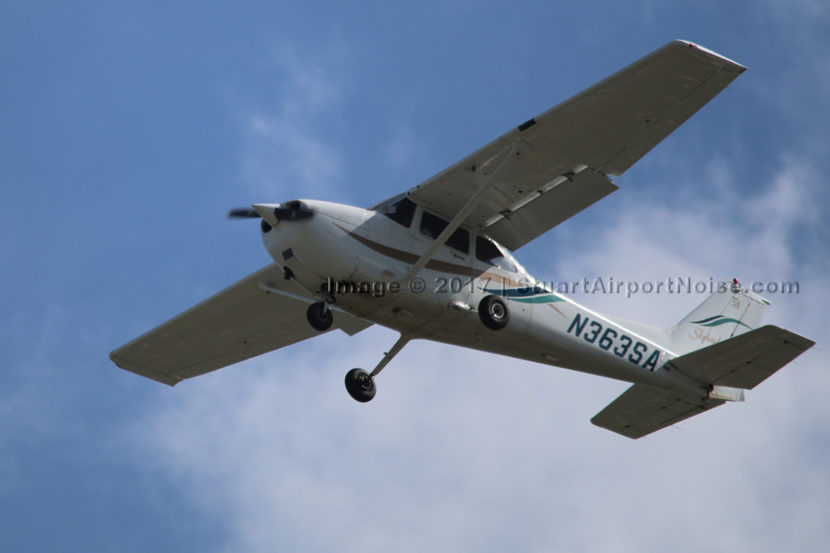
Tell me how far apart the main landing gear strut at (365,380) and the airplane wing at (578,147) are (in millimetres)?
2153

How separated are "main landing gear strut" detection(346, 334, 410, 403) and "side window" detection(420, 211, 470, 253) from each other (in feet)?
5.37

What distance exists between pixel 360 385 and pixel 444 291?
2021 millimetres

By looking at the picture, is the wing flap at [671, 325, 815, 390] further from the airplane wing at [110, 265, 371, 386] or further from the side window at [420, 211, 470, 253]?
the airplane wing at [110, 265, 371, 386]

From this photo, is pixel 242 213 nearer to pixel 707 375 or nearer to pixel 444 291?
pixel 444 291

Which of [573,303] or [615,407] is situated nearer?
[573,303]

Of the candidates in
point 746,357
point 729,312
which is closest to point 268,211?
point 746,357

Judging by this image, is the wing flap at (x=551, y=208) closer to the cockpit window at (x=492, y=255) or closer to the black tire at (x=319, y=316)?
the cockpit window at (x=492, y=255)

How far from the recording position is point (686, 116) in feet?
46.8

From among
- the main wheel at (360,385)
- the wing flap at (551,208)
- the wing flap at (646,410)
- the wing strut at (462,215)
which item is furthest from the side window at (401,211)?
the wing flap at (646,410)

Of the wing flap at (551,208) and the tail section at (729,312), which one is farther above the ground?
the wing flap at (551,208)

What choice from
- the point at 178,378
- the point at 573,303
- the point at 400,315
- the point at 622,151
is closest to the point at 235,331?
the point at 178,378

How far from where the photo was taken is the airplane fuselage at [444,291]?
14.0 metres

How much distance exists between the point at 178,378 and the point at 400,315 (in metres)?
5.80

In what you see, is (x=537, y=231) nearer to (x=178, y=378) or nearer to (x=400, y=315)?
(x=400, y=315)
